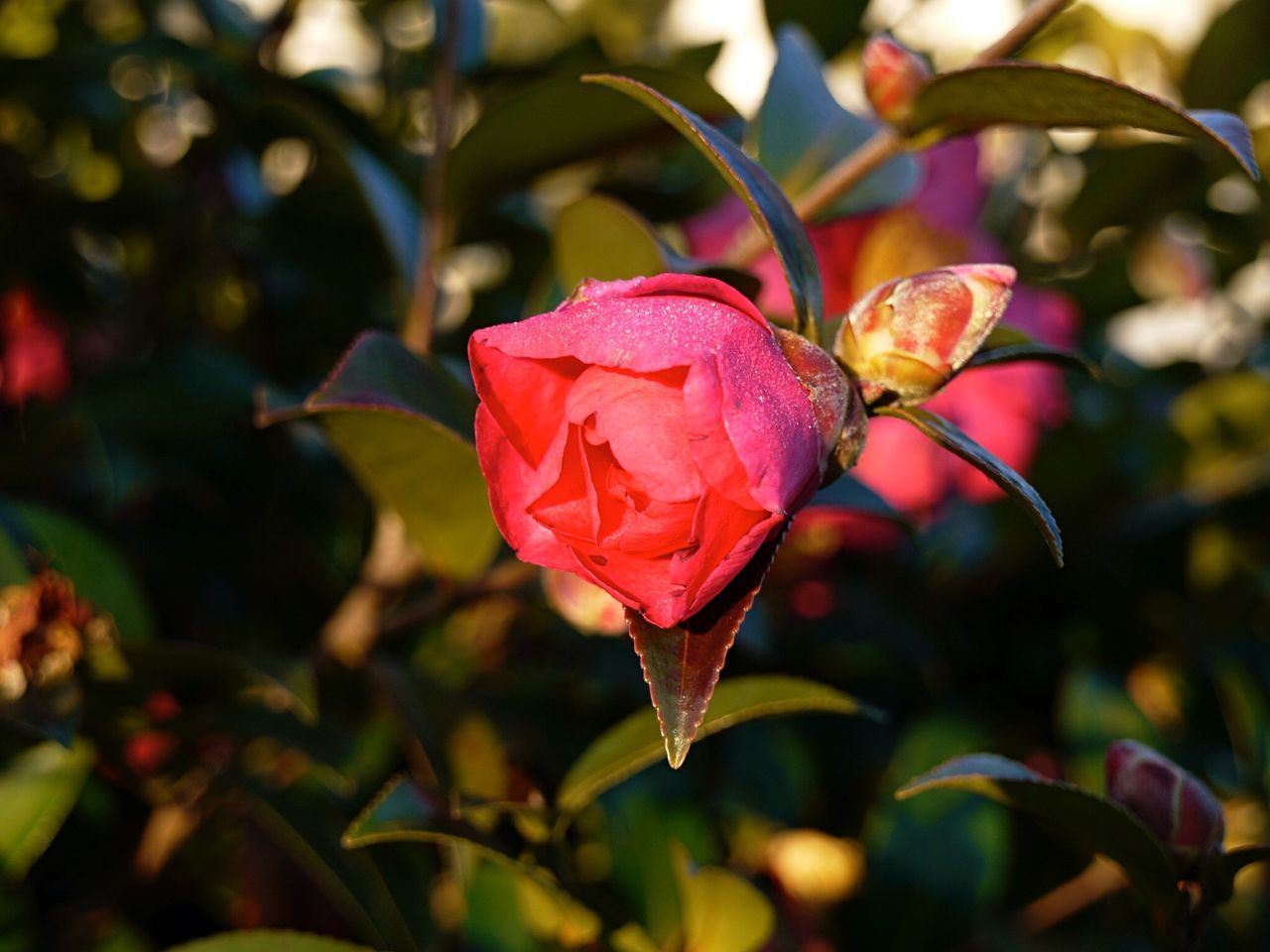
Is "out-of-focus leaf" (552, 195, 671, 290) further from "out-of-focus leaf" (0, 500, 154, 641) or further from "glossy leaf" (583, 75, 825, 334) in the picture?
"out-of-focus leaf" (0, 500, 154, 641)

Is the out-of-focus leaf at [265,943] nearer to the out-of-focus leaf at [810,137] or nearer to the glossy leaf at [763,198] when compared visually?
the glossy leaf at [763,198]

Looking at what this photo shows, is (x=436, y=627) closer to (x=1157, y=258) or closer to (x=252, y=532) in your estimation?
(x=252, y=532)

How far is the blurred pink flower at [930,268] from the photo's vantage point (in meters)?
0.98

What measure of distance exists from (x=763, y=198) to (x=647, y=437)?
0.14 m

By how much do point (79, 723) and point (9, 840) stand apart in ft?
0.33

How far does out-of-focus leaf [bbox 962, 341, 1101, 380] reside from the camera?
0.48 metres

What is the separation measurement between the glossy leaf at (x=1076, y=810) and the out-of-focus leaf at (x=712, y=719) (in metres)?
0.06

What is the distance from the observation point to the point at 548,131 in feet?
2.40

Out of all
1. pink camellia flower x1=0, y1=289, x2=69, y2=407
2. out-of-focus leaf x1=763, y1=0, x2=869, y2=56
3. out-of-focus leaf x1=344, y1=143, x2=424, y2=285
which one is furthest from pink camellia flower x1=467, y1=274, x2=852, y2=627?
pink camellia flower x1=0, y1=289, x2=69, y2=407

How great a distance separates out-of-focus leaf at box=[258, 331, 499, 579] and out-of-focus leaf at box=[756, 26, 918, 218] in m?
0.24

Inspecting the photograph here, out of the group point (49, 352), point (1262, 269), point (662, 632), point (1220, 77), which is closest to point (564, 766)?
point (662, 632)

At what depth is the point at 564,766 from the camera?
0.88 m

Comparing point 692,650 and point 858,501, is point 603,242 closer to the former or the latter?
point 858,501

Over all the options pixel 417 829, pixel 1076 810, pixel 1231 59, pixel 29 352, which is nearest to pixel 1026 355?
pixel 1076 810
